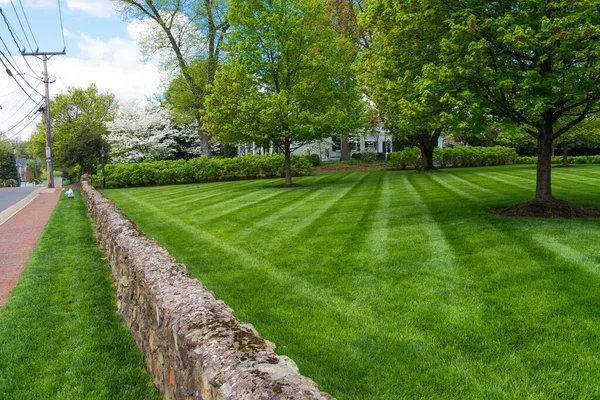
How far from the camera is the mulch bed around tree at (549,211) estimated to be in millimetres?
9078

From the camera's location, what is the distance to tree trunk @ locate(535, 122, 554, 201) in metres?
9.39

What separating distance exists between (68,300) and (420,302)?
14.9 ft

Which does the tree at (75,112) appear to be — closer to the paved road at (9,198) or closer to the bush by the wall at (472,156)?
the paved road at (9,198)

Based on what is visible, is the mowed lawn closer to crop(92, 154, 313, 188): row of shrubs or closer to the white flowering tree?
crop(92, 154, 313, 188): row of shrubs

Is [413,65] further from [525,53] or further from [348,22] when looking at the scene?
[348,22]

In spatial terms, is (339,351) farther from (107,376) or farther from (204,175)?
(204,175)

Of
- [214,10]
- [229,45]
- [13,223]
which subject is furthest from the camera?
[214,10]

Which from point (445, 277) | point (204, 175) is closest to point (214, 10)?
point (204, 175)

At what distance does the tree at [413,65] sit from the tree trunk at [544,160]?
65.9 inches

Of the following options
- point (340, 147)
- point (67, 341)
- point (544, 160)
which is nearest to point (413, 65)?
point (544, 160)

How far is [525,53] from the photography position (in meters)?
8.65

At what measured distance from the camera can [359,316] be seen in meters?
4.59

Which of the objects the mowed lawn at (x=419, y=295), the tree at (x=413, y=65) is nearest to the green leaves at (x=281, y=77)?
the tree at (x=413, y=65)

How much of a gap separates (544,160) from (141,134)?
32.7m
